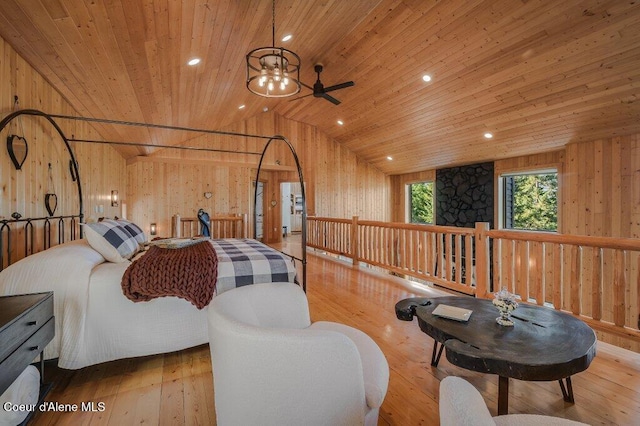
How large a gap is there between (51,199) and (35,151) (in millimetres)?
459

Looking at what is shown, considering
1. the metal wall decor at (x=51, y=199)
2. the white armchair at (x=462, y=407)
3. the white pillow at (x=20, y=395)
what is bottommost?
the white pillow at (x=20, y=395)

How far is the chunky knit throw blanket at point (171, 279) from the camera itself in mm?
1995

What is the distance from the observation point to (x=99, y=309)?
1.99 m

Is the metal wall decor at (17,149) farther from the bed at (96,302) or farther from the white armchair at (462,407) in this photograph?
the white armchair at (462,407)

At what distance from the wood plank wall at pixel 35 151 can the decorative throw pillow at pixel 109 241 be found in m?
0.53

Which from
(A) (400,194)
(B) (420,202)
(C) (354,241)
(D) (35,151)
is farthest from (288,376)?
(A) (400,194)

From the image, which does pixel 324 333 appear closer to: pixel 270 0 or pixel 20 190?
pixel 20 190

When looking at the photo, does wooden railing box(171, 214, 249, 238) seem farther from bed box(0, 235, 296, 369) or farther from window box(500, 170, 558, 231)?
window box(500, 170, 558, 231)

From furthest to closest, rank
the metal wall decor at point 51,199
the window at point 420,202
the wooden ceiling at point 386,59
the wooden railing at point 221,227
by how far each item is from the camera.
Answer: the window at point 420,202, the wooden railing at point 221,227, the metal wall decor at point 51,199, the wooden ceiling at point 386,59

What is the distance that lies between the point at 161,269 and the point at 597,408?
2.79 meters

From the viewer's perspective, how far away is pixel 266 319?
161 cm

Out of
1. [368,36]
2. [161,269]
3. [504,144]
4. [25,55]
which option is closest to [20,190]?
[25,55]

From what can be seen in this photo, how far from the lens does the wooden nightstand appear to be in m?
1.26

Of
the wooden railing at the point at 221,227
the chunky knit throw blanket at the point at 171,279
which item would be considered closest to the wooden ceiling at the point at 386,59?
the chunky knit throw blanket at the point at 171,279
